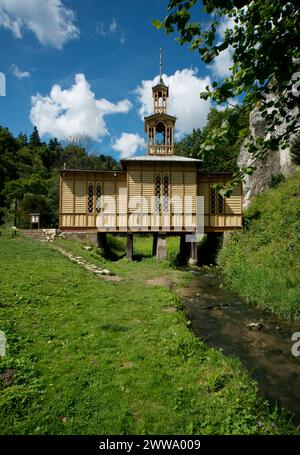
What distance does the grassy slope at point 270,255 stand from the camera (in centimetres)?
988

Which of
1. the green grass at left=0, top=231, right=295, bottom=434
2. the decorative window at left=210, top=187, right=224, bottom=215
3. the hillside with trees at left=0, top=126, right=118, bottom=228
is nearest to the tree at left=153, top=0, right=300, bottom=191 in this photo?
the green grass at left=0, top=231, right=295, bottom=434

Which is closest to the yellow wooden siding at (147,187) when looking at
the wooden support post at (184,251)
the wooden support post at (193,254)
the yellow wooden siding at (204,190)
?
the yellow wooden siding at (204,190)

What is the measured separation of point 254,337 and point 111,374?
186 inches

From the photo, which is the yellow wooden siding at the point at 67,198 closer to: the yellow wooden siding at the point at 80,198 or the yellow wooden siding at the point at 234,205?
the yellow wooden siding at the point at 80,198

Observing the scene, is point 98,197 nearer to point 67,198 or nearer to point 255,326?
point 67,198

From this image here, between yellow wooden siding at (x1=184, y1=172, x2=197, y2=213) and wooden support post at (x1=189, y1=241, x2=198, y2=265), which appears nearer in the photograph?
yellow wooden siding at (x1=184, y1=172, x2=197, y2=213)

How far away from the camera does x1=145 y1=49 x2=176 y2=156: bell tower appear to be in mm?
21992

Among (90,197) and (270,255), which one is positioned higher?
(90,197)

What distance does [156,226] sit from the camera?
20453 millimetres

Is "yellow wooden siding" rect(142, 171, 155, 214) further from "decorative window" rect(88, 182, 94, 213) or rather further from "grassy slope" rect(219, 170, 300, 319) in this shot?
"grassy slope" rect(219, 170, 300, 319)

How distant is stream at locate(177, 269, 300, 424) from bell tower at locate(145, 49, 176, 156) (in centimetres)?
1369

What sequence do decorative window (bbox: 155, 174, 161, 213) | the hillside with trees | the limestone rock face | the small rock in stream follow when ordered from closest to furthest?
1. the small rock in stream
2. decorative window (bbox: 155, 174, 161, 213)
3. the limestone rock face
4. the hillside with trees

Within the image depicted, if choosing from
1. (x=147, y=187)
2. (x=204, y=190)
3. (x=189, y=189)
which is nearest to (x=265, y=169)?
(x=204, y=190)

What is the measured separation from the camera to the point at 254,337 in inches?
306
